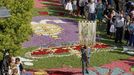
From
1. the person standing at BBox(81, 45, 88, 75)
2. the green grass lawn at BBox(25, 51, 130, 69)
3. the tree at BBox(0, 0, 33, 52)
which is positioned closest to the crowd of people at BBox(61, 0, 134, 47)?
the green grass lawn at BBox(25, 51, 130, 69)

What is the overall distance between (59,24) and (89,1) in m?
3.65

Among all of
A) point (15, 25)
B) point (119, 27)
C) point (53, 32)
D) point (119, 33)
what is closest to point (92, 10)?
point (53, 32)

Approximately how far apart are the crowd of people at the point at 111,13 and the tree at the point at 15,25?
9.37 meters

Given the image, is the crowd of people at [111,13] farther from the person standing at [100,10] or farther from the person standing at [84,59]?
the person standing at [84,59]

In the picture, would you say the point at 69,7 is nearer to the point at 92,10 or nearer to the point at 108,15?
the point at 92,10

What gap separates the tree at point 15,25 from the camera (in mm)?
25094

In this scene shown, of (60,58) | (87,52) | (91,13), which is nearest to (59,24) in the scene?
(91,13)

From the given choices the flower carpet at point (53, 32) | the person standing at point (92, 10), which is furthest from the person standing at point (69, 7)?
the person standing at point (92, 10)

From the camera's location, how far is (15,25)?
25.4 metres

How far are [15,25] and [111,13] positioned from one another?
11.9 metres

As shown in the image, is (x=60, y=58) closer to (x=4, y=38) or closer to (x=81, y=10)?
(x=4, y=38)

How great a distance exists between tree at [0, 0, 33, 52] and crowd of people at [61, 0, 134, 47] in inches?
369

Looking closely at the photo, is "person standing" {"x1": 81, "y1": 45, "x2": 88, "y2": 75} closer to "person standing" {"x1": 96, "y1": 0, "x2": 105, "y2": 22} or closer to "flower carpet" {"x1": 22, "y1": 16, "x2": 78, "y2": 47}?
"flower carpet" {"x1": 22, "y1": 16, "x2": 78, "y2": 47}

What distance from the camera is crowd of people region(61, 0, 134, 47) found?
1334 inches
